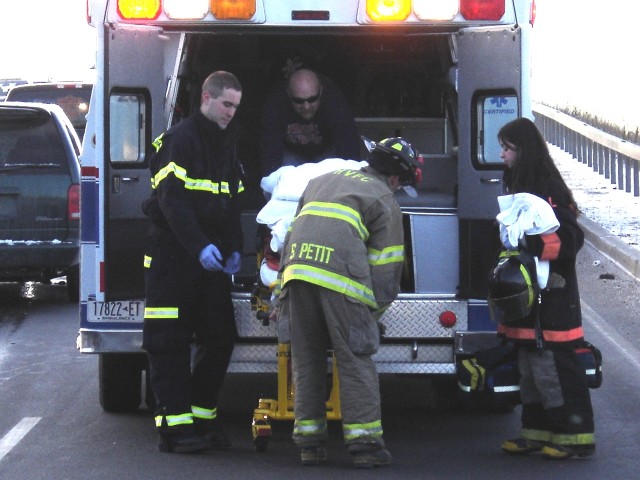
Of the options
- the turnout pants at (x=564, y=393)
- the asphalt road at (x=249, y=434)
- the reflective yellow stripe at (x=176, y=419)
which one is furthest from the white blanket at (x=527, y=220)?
the reflective yellow stripe at (x=176, y=419)

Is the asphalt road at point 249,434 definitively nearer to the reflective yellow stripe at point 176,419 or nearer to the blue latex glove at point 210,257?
the reflective yellow stripe at point 176,419

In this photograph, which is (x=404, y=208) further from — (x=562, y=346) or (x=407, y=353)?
(x=562, y=346)

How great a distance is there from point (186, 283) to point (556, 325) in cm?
179

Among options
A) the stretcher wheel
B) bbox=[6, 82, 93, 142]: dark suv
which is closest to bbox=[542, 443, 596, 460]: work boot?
the stretcher wheel

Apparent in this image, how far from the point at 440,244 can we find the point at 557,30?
3599 centimetres

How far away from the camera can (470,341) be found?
7.25 m

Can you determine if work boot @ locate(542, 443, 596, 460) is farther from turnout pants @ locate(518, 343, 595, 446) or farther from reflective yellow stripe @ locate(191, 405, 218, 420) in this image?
reflective yellow stripe @ locate(191, 405, 218, 420)

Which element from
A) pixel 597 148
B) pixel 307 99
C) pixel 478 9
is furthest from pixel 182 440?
pixel 597 148

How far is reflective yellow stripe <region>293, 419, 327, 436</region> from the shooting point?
6.60m

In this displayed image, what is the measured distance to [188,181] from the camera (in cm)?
700

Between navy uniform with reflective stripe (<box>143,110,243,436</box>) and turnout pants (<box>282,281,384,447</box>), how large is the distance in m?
0.57

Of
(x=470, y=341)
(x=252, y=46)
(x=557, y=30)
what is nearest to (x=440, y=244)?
(x=470, y=341)

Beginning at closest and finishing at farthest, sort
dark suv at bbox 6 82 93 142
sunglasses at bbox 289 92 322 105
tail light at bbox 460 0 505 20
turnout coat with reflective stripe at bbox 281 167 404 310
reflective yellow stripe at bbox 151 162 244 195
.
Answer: turnout coat with reflective stripe at bbox 281 167 404 310 → reflective yellow stripe at bbox 151 162 244 195 → tail light at bbox 460 0 505 20 → sunglasses at bbox 289 92 322 105 → dark suv at bbox 6 82 93 142

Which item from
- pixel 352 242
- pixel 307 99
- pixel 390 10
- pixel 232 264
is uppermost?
pixel 390 10
